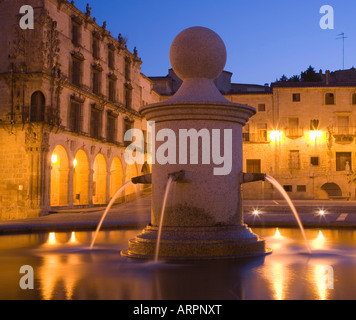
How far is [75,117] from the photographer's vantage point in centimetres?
3022

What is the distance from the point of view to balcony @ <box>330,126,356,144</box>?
147 ft

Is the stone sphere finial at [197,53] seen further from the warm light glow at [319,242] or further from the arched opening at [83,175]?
the arched opening at [83,175]

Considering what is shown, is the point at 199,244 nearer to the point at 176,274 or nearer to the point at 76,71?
the point at 176,274

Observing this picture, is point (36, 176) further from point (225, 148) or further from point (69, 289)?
point (69, 289)

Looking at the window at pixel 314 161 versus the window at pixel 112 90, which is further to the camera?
the window at pixel 314 161

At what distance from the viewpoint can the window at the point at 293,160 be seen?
147 feet

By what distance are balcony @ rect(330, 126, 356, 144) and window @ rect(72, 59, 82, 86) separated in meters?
25.4

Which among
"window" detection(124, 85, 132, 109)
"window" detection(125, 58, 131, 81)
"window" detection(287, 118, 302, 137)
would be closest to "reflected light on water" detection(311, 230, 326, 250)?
"window" detection(124, 85, 132, 109)

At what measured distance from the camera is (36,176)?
2541cm

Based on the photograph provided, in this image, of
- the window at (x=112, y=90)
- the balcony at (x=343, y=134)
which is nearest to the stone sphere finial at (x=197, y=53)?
the window at (x=112, y=90)

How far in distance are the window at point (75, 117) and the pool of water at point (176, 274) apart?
22.4 m

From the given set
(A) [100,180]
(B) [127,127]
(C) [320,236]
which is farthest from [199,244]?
(B) [127,127]

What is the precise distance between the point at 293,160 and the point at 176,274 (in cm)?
4163
